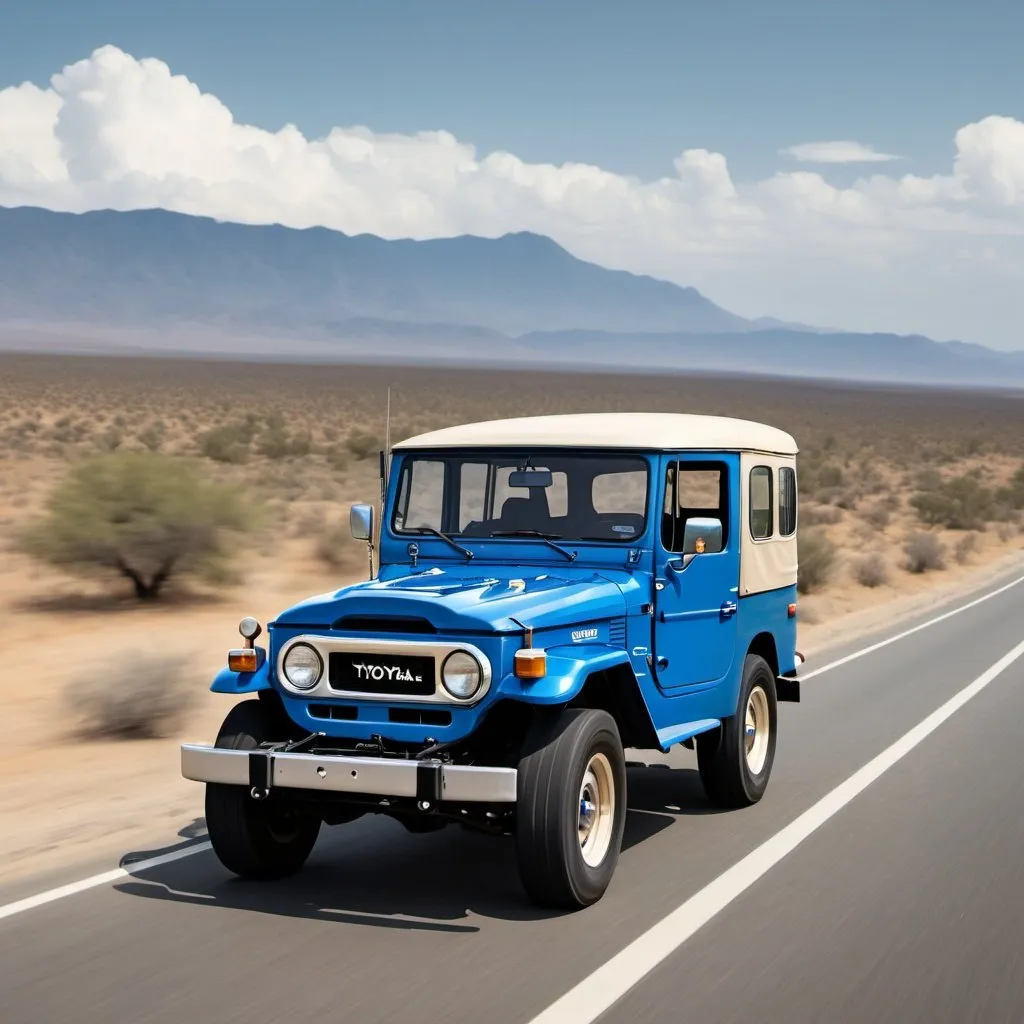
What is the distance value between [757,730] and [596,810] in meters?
2.74

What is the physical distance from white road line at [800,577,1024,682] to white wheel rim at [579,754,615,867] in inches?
311

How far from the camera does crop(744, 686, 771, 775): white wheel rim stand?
9242 millimetres

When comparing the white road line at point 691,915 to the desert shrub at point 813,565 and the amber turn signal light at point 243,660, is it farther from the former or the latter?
the desert shrub at point 813,565

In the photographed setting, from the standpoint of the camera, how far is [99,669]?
39.6 ft

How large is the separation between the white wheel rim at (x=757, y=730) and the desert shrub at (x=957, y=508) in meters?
31.2

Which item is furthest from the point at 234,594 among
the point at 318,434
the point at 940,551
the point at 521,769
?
the point at 318,434

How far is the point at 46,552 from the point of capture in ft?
62.4

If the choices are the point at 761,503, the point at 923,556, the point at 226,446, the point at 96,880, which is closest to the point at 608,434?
the point at 761,503

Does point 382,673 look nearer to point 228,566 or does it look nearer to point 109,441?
point 228,566

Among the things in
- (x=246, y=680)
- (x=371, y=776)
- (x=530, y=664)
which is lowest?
(x=371, y=776)

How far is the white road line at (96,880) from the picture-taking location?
6.67 meters

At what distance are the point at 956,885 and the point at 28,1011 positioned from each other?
4235 mm

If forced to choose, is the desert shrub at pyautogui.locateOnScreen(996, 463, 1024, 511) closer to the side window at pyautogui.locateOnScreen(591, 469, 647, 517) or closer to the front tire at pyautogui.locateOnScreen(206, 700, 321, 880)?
the side window at pyautogui.locateOnScreen(591, 469, 647, 517)

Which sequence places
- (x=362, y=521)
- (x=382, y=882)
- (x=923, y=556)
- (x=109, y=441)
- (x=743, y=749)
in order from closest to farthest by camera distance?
(x=382, y=882)
(x=362, y=521)
(x=743, y=749)
(x=923, y=556)
(x=109, y=441)
